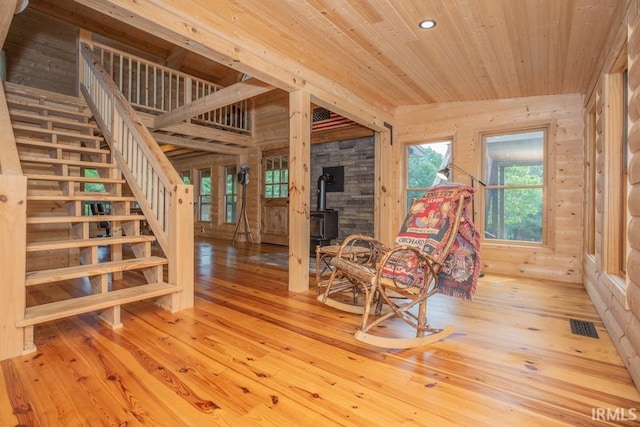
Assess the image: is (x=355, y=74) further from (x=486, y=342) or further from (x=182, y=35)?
(x=486, y=342)

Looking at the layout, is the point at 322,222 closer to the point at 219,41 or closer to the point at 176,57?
the point at 219,41

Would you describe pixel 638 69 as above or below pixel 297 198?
above

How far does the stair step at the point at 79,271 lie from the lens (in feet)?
6.70

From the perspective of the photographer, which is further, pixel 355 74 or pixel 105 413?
pixel 355 74

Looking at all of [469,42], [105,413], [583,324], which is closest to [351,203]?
[469,42]

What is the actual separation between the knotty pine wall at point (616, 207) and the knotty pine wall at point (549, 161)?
25 centimetres

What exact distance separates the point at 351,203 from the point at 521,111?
291 centimetres

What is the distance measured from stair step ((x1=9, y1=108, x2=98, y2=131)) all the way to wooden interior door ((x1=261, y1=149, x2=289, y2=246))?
3.49 meters

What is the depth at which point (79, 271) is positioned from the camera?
230cm

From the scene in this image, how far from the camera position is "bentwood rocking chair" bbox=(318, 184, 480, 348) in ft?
6.72

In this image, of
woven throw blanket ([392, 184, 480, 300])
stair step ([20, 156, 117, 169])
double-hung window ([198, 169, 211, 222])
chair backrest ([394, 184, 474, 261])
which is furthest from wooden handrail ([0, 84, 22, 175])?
double-hung window ([198, 169, 211, 222])

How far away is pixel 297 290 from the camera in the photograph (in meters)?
3.28

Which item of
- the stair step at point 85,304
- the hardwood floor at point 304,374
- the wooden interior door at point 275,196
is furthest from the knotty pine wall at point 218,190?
the hardwood floor at point 304,374

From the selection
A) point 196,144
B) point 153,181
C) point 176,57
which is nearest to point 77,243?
point 153,181
